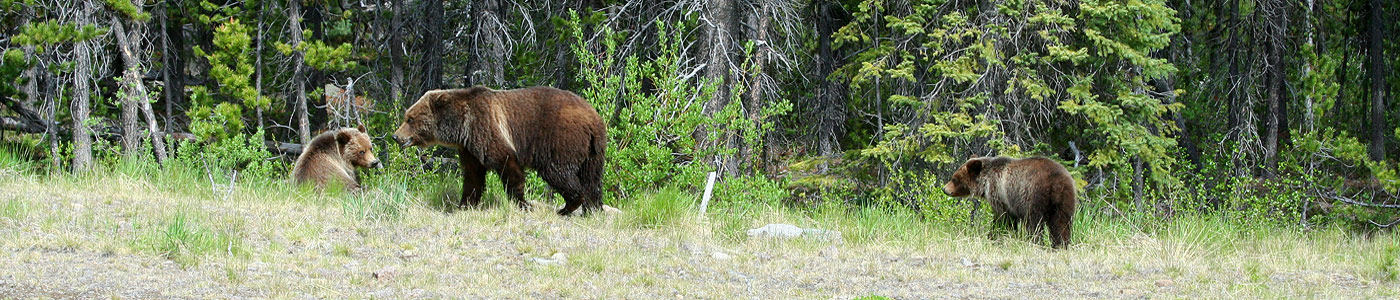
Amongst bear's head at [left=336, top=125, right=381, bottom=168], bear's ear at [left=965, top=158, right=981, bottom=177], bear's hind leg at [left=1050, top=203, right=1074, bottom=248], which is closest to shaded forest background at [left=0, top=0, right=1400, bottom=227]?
bear's head at [left=336, top=125, right=381, bottom=168]

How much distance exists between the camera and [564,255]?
7.24 meters

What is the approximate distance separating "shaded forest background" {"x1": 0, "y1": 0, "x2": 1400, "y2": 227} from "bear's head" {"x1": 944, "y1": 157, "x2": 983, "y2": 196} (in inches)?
25.8

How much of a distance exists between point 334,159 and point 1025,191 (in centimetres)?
670

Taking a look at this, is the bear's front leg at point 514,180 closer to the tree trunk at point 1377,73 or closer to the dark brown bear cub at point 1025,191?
the dark brown bear cub at point 1025,191

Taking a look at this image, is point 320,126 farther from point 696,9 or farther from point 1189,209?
point 1189,209

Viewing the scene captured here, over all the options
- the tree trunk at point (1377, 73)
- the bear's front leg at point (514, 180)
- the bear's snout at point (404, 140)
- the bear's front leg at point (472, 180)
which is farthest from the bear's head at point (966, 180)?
the tree trunk at point (1377, 73)

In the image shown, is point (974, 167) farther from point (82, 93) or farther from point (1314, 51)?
point (82, 93)

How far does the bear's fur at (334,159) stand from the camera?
10.9 metres

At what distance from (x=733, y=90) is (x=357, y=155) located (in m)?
4.02

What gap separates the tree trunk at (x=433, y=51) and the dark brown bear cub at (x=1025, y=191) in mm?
7146

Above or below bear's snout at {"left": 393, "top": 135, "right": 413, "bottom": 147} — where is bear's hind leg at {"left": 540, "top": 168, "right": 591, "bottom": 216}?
below

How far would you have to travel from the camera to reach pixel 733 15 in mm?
12453

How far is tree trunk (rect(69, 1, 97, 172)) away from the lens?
485 inches

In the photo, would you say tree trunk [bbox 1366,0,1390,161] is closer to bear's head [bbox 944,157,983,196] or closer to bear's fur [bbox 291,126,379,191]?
bear's head [bbox 944,157,983,196]
